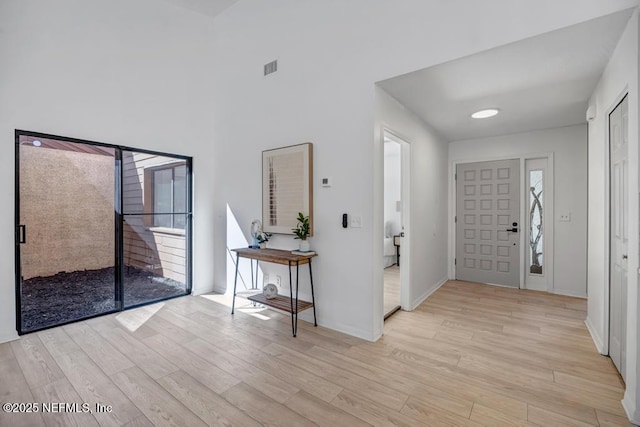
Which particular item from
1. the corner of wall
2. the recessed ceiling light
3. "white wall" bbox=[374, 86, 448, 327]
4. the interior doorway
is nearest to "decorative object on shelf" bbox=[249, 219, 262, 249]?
"white wall" bbox=[374, 86, 448, 327]

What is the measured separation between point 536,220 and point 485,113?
6.88 feet

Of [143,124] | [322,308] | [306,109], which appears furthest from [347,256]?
[143,124]

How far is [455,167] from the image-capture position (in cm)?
529

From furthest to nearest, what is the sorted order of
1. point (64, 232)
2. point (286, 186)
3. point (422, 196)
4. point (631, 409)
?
point (422, 196) < point (286, 186) < point (64, 232) < point (631, 409)

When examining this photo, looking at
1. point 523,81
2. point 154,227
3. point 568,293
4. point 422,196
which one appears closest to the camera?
point 523,81

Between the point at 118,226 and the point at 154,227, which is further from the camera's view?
the point at 154,227

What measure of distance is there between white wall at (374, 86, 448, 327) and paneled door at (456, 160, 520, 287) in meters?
0.34

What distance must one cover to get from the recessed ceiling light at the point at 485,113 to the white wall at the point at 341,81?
1579 mm

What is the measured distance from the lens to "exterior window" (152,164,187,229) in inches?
157

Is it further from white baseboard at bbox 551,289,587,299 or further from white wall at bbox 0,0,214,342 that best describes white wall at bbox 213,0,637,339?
white baseboard at bbox 551,289,587,299

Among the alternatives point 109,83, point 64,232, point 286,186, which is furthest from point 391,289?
point 109,83

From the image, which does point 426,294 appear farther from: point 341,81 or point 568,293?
point 341,81

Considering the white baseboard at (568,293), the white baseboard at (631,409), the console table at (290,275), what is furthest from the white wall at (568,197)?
the console table at (290,275)

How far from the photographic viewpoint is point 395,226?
273 inches
